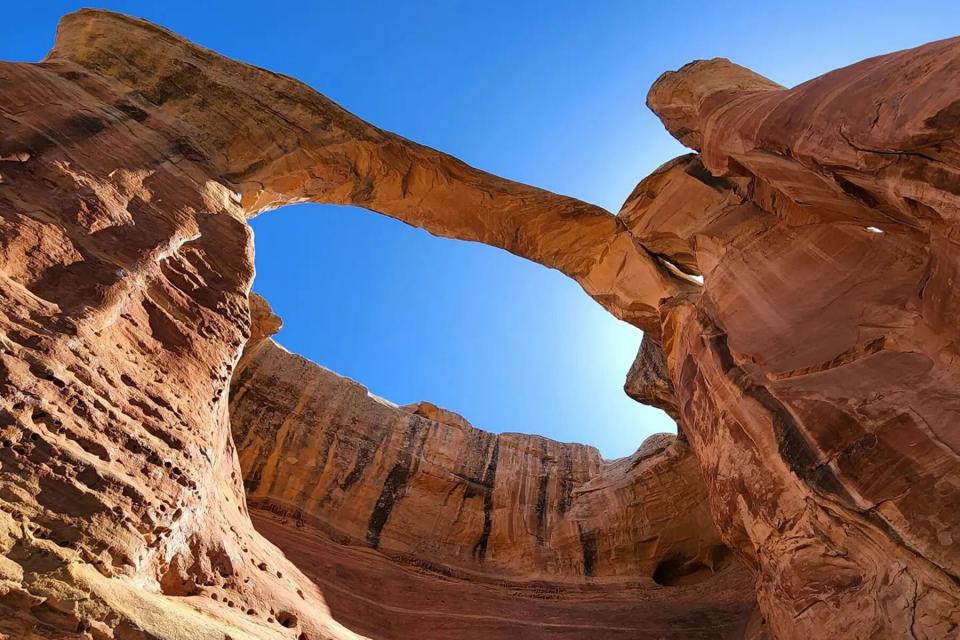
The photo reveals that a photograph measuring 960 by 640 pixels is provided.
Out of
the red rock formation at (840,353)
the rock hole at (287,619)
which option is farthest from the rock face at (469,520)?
the red rock formation at (840,353)

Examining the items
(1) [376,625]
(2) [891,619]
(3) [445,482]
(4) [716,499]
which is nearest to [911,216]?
(2) [891,619]

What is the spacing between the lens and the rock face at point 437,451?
5.78m

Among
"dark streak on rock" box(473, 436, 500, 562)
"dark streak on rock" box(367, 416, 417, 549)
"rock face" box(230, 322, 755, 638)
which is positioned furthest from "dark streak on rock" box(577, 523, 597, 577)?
"dark streak on rock" box(367, 416, 417, 549)

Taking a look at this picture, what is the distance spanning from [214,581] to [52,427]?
7.15ft

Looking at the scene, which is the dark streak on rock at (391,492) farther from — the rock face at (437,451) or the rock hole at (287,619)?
the rock hole at (287,619)

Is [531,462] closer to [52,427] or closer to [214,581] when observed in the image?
[214,581]

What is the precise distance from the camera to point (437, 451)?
54.7ft

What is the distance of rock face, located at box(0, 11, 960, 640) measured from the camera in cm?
578

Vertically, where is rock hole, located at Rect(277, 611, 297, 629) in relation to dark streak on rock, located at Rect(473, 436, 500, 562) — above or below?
below

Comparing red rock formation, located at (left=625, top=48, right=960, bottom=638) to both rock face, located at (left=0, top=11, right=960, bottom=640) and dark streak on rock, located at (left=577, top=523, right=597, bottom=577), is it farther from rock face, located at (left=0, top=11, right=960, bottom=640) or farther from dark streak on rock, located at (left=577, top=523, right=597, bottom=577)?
dark streak on rock, located at (left=577, top=523, right=597, bottom=577)

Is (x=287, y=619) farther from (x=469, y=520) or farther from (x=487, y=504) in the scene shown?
(x=487, y=504)

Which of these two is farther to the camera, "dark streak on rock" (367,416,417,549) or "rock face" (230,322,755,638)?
"dark streak on rock" (367,416,417,549)

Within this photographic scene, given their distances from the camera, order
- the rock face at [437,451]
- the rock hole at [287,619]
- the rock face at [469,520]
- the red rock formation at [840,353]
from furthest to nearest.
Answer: the rock face at [469,520] → the rock hole at [287,619] → the red rock formation at [840,353] → the rock face at [437,451]

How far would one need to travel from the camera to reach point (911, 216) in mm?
6949
